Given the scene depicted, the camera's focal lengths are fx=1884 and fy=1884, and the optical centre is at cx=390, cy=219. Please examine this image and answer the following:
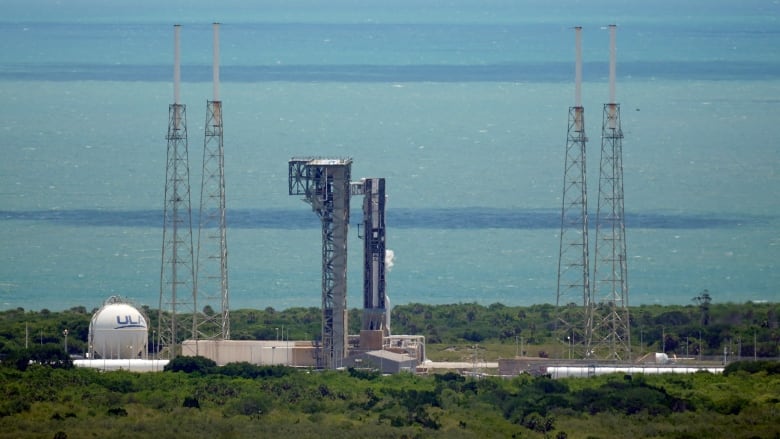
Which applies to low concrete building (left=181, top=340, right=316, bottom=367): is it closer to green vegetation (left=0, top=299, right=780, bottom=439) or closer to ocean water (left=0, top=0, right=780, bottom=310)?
green vegetation (left=0, top=299, right=780, bottom=439)

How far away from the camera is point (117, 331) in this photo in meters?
66.8

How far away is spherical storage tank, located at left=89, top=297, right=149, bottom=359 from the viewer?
218 feet

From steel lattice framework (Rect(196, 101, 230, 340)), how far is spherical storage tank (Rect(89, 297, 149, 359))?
2.20m

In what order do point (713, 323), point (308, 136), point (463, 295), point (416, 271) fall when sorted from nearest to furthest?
point (713, 323)
point (463, 295)
point (416, 271)
point (308, 136)

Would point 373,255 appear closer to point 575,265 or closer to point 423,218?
point 575,265

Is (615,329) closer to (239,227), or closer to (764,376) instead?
(764,376)

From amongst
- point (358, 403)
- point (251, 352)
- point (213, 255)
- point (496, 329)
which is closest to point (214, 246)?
point (213, 255)

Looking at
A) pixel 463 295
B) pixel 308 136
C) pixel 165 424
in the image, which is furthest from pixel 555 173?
pixel 165 424

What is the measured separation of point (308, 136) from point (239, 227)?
133 ft

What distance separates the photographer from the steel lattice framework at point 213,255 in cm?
6644

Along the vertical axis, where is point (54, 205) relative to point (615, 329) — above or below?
above

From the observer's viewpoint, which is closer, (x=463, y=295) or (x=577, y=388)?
(x=577, y=388)

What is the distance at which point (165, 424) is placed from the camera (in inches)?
2240

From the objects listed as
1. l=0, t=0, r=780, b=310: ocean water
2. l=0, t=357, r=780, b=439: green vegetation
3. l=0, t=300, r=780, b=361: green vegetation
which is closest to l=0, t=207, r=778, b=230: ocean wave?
l=0, t=0, r=780, b=310: ocean water
